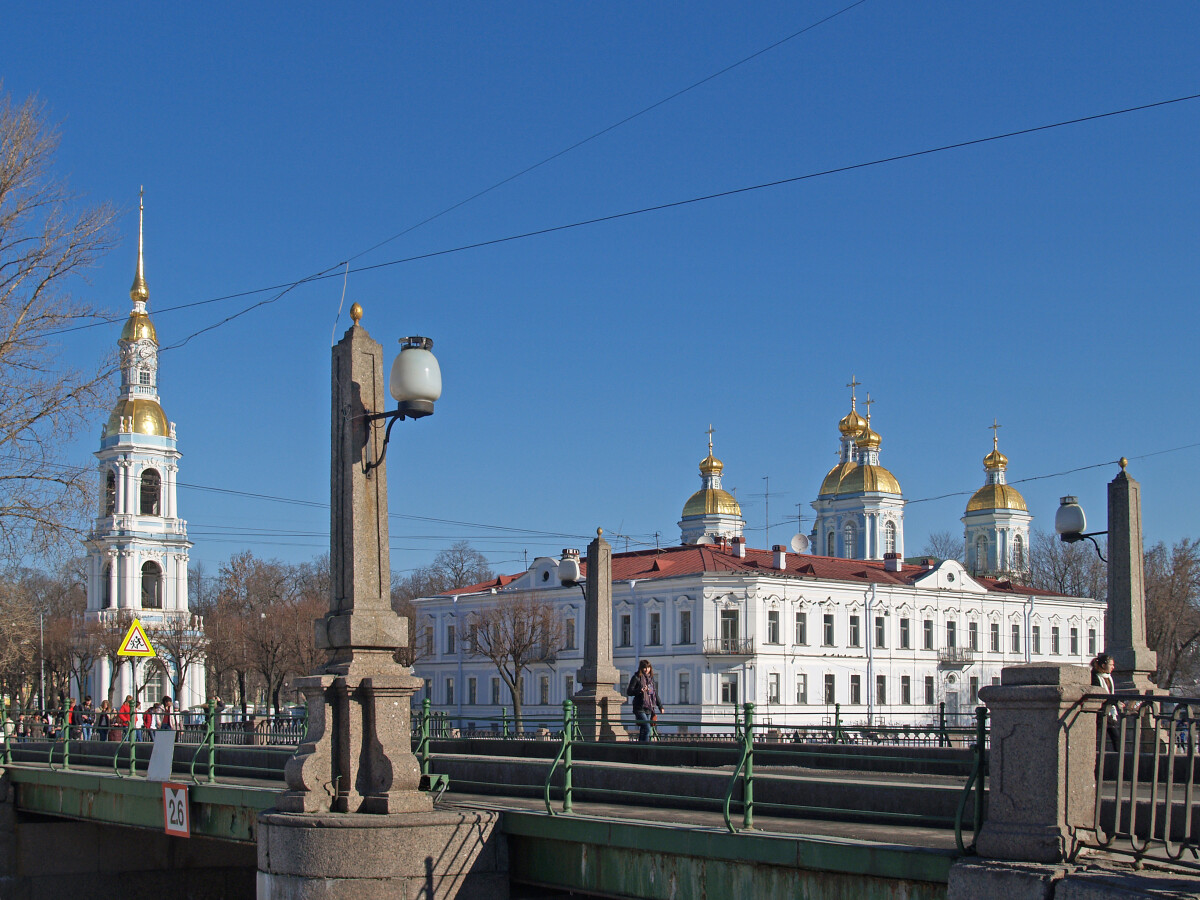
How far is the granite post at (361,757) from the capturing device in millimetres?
10938

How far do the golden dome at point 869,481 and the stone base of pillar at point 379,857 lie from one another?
9383 centimetres

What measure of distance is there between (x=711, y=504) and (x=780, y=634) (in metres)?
32.6

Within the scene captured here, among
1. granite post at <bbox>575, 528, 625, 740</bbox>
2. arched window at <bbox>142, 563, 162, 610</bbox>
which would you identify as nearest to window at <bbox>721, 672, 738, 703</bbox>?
arched window at <bbox>142, 563, 162, 610</bbox>

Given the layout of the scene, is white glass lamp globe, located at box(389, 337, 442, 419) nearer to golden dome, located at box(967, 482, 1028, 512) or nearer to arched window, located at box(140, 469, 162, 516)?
arched window, located at box(140, 469, 162, 516)

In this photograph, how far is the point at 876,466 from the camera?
105m

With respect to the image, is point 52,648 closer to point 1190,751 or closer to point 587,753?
point 587,753

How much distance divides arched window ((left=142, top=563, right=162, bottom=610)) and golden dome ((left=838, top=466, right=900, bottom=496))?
4909cm

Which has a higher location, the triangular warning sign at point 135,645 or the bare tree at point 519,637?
the triangular warning sign at point 135,645

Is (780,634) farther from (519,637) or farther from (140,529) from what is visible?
(140,529)

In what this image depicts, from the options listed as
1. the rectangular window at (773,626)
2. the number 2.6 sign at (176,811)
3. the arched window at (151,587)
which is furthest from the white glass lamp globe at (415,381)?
the arched window at (151,587)

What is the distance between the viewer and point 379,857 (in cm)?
1093

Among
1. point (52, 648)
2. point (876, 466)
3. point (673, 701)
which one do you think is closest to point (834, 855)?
point (673, 701)

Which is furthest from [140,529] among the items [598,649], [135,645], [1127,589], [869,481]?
[1127,589]

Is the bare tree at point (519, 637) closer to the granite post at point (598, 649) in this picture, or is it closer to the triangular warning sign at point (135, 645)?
the triangular warning sign at point (135, 645)
